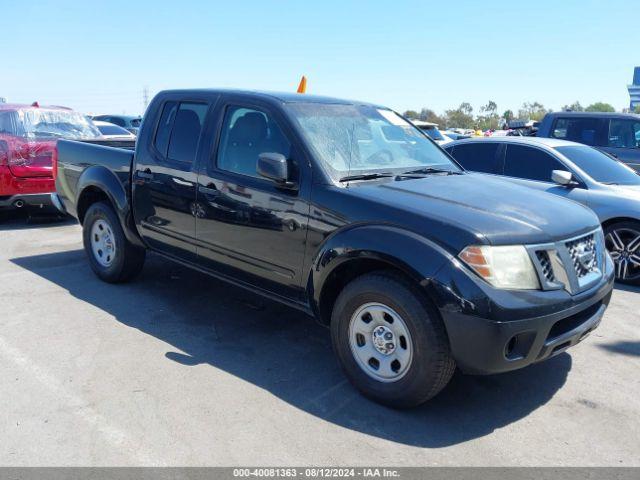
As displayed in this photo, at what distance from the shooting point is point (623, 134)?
9289 millimetres

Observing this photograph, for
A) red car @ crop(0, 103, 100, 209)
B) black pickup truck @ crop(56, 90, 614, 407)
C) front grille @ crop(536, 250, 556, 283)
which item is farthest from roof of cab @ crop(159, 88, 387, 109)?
red car @ crop(0, 103, 100, 209)

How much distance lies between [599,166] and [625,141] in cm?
292

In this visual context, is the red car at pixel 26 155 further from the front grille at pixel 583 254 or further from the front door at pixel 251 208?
the front grille at pixel 583 254

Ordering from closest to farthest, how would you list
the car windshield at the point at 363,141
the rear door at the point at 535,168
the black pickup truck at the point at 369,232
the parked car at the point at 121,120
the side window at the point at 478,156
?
the black pickup truck at the point at 369,232 → the car windshield at the point at 363,141 → the rear door at the point at 535,168 → the side window at the point at 478,156 → the parked car at the point at 121,120

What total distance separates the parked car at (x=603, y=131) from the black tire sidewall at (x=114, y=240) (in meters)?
7.28

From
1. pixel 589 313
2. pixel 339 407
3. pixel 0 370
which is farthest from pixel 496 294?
pixel 0 370

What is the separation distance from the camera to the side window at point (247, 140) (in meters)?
4.14

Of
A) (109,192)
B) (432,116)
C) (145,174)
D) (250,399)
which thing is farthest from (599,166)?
(432,116)

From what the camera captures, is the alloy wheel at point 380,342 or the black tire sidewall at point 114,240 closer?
the alloy wheel at point 380,342

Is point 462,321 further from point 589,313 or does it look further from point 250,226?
point 250,226

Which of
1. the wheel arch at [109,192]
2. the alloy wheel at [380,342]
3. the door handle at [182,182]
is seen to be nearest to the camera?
the alloy wheel at [380,342]

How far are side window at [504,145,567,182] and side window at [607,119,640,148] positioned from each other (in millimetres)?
3153

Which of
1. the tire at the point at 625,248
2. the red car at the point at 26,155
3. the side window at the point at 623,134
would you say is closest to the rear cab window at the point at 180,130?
the red car at the point at 26,155

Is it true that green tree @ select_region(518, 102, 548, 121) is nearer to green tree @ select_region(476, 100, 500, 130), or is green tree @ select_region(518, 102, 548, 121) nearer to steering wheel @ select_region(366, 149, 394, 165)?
green tree @ select_region(476, 100, 500, 130)
